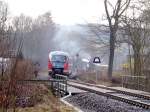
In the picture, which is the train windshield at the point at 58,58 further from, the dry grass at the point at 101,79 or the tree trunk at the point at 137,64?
the tree trunk at the point at 137,64

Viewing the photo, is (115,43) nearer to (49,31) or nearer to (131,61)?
(131,61)

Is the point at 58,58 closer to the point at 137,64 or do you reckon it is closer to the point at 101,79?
the point at 101,79

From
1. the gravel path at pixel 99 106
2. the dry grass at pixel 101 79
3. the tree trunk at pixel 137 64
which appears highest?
the tree trunk at pixel 137 64

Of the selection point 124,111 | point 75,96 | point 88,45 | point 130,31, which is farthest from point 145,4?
point 124,111

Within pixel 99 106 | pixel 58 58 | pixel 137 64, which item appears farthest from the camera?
pixel 58 58

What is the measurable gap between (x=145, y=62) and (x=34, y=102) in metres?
19.0

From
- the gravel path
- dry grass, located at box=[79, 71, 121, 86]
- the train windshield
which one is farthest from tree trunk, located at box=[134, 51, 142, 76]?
the gravel path

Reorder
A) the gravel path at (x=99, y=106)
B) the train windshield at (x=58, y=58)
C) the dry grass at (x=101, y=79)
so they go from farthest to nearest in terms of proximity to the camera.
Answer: the train windshield at (x=58, y=58) < the dry grass at (x=101, y=79) < the gravel path at (x=99, y=106)

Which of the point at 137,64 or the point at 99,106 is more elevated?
the point at 137,64

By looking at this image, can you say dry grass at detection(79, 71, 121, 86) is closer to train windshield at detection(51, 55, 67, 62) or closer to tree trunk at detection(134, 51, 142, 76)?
tree trunk at detection(134, 51, 142, 76)

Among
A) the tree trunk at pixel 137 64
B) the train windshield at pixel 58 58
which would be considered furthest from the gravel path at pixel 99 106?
the train windshield at pixel 58 58

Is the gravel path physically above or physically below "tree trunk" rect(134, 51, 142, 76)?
below

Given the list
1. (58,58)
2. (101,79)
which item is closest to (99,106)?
(101,79)

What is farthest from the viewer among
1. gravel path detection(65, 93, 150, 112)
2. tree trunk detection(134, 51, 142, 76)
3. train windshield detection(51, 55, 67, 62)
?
train windshield detection(51, 55, 67, 62)
